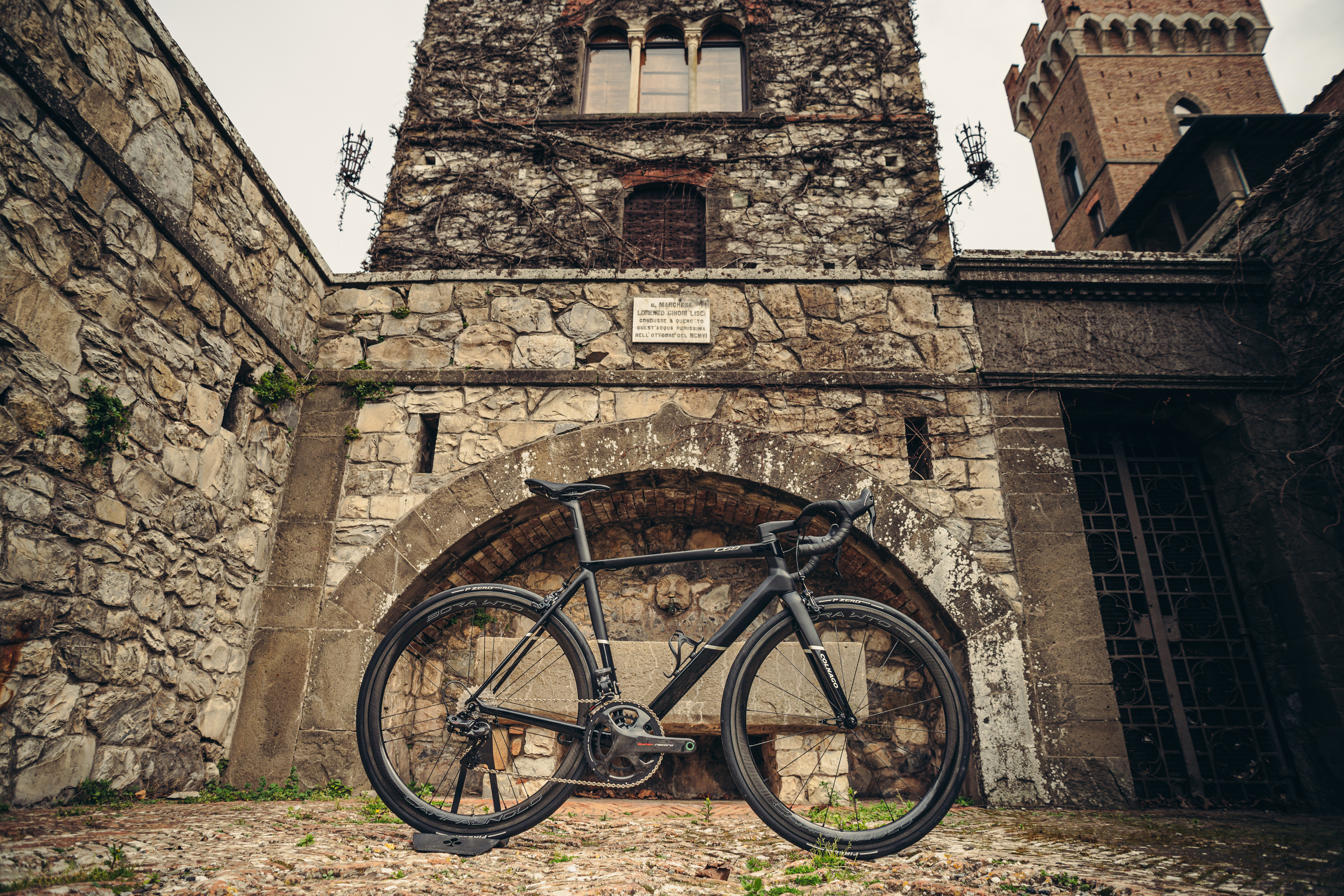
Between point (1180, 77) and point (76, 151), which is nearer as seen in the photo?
point (76, 151)

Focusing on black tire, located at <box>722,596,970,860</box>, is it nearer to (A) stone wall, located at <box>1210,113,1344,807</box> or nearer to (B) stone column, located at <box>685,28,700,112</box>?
(A) stone wall, located at <box>1210,113,1344,807</box>

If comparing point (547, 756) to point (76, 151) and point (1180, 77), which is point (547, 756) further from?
point (1180, 77)

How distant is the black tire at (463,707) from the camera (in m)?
2.62

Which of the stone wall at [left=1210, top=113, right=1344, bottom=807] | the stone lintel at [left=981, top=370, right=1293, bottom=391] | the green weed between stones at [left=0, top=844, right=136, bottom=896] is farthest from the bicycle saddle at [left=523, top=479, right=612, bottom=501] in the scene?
the stone wall at [left=1210, top=113, right=1344, bottom=807]

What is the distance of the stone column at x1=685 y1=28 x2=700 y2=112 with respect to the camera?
7844 mm

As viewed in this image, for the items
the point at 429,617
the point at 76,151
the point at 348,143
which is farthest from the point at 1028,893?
the point at 348,143


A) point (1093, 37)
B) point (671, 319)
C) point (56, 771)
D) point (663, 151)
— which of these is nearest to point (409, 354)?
point (671, 319)

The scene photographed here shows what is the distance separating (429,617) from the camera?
9.30 ft

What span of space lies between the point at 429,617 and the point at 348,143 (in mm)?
6836

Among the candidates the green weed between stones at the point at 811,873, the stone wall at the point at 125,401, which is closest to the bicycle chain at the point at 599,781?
the green weed between stones at the point at 811,873

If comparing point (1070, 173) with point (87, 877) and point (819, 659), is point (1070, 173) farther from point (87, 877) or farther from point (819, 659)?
point (87, 877)

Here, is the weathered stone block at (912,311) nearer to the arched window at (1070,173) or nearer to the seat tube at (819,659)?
the seat tube at (819,659)

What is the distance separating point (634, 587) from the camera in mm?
5164

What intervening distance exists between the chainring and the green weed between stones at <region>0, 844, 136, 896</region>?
141cm
